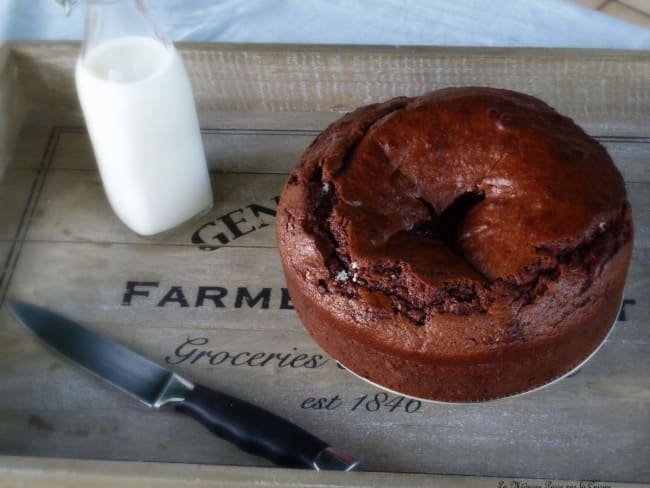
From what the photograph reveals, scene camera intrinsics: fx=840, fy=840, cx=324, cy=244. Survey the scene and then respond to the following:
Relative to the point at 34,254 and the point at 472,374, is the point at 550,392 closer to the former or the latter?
the point at 472,374

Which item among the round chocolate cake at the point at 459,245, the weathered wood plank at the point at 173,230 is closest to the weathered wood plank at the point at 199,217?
the weathered wood plank at the point at 173,230

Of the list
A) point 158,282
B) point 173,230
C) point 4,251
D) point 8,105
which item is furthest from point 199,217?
point 8,105

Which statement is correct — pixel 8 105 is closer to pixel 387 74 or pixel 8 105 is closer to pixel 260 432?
pixel 387 74

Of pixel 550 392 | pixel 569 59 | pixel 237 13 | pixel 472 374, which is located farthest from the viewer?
pixel 237 13

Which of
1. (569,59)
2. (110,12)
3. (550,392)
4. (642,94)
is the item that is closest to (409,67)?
(569,59)

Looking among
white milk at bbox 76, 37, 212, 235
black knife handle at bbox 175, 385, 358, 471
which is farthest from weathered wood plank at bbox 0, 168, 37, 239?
black knife handle at bbox 175, 385, 358, 471

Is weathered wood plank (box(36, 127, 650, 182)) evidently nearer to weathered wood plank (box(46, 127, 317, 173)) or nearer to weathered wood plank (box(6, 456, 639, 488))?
weathered wood plank (box(46, 127, 317, 173))
